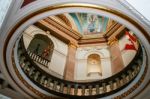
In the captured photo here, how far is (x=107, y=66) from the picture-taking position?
1395 centimetres

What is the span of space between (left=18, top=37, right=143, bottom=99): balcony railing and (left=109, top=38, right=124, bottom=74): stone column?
94.0 inches

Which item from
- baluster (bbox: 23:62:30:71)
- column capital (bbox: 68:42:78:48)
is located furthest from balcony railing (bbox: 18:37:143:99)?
column capital (bbox: 68:42:78:48)

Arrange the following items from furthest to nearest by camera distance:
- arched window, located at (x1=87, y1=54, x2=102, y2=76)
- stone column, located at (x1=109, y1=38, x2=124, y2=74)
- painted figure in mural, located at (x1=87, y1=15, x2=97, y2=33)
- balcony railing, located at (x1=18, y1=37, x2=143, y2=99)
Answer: painted figure in mural, located at (x1=87, y1=15, x2=97, y2=33) < arched window, located at (x1=87, y1=54, x2=102, y2=76) < stone column, located at (x1=109, y1=38, x2=124, y2=74) < balcony railing, located at (x1=18, y1=37, x2=143, y2=99)

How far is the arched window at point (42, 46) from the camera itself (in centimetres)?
1373

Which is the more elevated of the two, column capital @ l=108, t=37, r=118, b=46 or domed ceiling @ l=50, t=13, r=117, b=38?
domed ceiling @ l=50, t=13, r=117, b=38

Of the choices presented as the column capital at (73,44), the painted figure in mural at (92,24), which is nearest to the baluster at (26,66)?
the column capital at (73,44)

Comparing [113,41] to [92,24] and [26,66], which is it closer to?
[92,24]

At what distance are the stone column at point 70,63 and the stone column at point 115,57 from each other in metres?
2.08

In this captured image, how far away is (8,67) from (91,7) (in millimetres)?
3778

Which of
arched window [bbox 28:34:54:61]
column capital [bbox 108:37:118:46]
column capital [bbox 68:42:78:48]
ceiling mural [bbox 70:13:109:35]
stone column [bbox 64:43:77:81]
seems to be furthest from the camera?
ceiling mural [bbox 70:13:109:35]

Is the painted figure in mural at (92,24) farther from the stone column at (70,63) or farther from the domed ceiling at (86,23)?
the stone column at (70,63)

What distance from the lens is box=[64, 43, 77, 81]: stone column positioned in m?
13.2

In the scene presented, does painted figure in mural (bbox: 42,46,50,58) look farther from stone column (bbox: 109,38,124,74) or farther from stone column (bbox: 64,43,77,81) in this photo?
stone column (bbox: 109,38,124,74)

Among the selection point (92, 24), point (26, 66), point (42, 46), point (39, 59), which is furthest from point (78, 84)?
point (92, 24)
